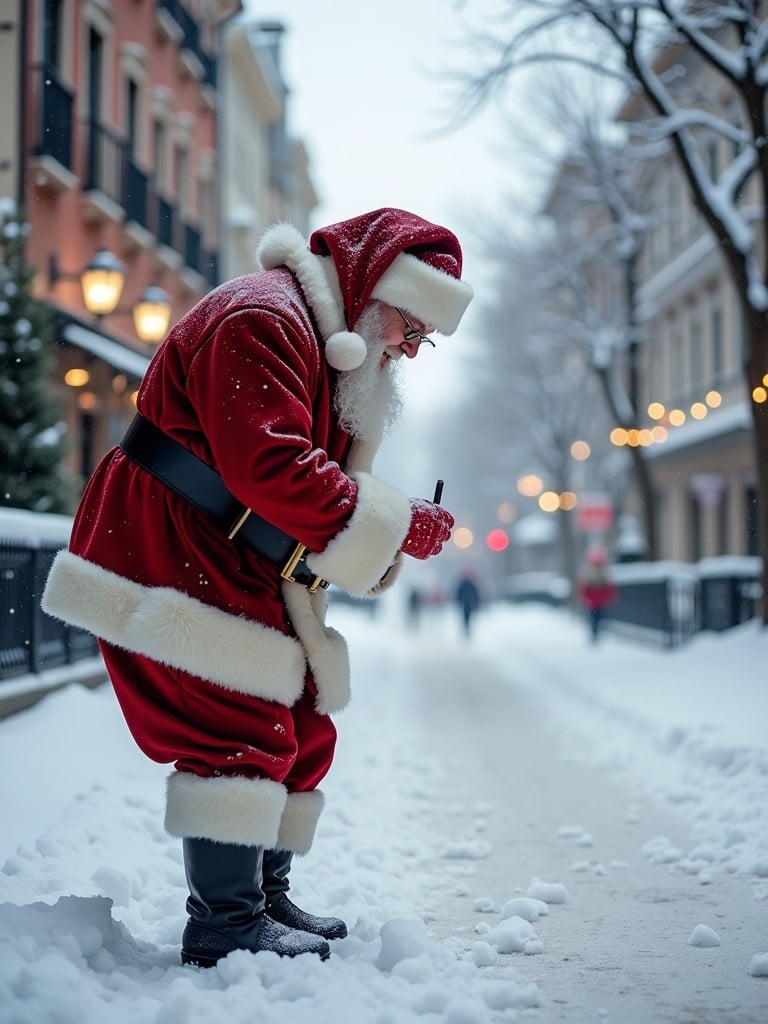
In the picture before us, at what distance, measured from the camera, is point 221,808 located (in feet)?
10.8

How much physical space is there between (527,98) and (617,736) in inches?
652

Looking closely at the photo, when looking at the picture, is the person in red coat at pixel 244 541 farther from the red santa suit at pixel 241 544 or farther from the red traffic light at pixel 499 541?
the red traffic light at pixel 499 541

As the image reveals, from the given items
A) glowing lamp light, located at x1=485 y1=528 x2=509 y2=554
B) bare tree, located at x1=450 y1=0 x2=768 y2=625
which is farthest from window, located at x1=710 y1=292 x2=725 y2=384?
glowing lamp light, located at x1=485 y1=528 x2=509 y2=554

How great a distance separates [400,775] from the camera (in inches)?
327

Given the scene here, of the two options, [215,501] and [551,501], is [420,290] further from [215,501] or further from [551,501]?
[551,501]

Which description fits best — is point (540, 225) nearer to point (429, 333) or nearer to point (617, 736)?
point (617, 736)

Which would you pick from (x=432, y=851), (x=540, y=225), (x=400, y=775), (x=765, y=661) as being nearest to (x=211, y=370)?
(x=432, y=851)

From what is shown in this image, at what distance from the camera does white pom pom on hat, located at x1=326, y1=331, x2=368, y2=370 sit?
349cm

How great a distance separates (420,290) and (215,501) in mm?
763

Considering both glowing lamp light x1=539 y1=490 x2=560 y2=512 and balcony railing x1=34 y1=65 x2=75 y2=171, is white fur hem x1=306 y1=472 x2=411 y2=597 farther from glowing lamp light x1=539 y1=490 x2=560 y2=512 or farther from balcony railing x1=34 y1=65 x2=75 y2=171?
glowing lamp light x1=539 y1=490 x2=560 y2=512

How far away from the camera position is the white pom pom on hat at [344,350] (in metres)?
3.49

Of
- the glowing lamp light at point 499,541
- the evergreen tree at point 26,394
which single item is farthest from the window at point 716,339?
the glowing lamp light at point 499,541

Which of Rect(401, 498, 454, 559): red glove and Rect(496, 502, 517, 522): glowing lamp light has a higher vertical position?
Rect(496, 502, 517, 522): glowing lamp light

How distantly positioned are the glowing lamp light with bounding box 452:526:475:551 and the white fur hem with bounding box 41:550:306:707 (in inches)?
3131
